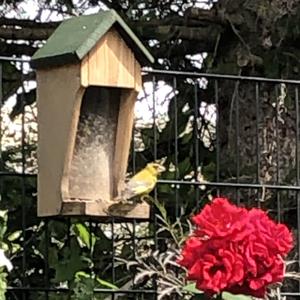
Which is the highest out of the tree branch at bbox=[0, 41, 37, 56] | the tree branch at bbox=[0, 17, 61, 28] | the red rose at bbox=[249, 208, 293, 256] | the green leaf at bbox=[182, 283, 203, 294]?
the tree branch at bbox=[0, 17, 61, 28]

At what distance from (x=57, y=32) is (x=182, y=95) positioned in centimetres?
179

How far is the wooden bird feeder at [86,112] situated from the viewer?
12.0 feet

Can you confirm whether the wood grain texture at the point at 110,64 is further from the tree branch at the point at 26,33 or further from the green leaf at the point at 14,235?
the tree branch at the point at 26,33

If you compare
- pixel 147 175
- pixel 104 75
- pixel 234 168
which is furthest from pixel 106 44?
pixel 234 168

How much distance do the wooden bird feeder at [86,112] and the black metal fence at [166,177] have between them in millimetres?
165

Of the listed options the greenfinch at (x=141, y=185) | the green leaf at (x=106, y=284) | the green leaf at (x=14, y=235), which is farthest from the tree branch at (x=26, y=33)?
the greenfinch at (x=141, y=185)

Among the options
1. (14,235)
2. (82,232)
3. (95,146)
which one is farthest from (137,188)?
(14,235)

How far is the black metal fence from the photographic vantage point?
171 inches

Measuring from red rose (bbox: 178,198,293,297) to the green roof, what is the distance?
2.03 ft

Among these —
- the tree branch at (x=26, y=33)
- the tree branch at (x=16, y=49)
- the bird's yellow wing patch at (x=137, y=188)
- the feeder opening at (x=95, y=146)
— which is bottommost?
the bird's yellow wing patch at (x=137, y=188)

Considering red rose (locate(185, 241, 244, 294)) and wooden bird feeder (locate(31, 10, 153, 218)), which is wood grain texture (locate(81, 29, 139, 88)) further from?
red rose (locate(185, 241, 244, 294))

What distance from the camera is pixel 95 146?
382 centimetres

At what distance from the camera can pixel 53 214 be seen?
368cm

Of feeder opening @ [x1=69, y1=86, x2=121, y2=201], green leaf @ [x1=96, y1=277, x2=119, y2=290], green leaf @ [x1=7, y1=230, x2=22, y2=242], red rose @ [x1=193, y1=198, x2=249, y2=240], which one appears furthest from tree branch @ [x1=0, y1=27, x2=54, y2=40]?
red rose @ [x1=193, y1=198, x2=249, y2=240]
